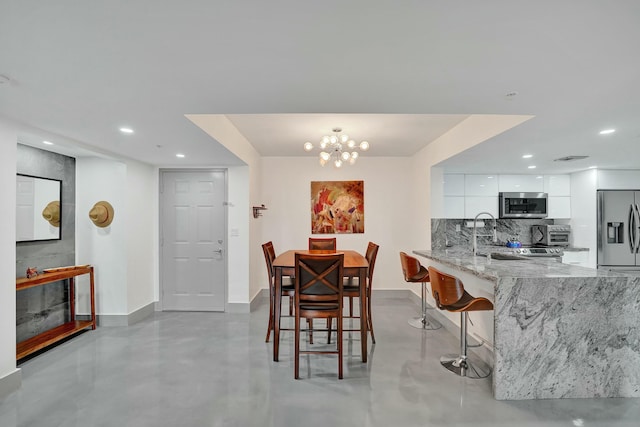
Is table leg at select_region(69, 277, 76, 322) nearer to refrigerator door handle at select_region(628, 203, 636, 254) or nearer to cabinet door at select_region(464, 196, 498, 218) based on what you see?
cabinet door at select_region(464, 196, 498, 218)

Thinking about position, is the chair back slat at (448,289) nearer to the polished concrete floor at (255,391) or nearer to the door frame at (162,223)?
the polished concrete floor at (255,391)

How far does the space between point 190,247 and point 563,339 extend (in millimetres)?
4596

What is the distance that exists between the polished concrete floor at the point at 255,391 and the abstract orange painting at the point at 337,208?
225cm

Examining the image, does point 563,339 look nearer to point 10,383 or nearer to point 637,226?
point 637,226

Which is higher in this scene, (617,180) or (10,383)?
(617,180)

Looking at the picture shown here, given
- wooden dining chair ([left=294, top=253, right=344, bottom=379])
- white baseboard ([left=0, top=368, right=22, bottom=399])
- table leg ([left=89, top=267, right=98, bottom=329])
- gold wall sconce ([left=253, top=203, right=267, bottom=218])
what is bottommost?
white baseboard ([left=0, top=368, right=22, bottom=399])

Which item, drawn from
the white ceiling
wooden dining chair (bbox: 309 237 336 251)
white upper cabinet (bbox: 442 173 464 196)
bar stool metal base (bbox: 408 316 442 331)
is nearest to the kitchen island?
the white ceiling

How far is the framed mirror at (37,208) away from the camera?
340cm

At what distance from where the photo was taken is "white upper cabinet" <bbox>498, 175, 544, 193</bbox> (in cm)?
536

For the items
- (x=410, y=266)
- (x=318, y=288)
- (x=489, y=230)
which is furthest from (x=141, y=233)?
(x=489, y=230)

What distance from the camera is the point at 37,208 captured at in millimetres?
3627

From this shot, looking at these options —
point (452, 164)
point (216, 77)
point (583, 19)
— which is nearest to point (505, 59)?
point (583, 19)

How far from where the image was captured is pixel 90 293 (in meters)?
4.16

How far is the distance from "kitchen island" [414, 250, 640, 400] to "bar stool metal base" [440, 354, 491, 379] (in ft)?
1.22
